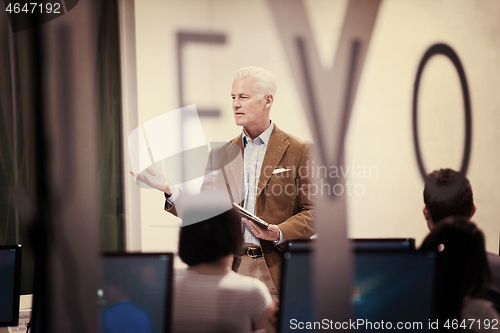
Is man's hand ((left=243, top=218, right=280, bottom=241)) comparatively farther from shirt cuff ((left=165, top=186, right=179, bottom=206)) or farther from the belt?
shirt cuff ((left=165, top=186, right=179, bottom=206))

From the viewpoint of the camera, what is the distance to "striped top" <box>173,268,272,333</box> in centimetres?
97

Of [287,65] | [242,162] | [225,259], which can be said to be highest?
[287,65]

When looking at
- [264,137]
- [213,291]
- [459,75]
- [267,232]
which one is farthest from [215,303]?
[459,75]

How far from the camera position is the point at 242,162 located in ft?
6.04

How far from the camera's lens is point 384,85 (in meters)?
2.19

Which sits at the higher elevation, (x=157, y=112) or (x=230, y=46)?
(x=230, y=46)

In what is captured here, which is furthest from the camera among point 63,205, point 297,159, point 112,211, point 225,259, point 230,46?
point 112,211

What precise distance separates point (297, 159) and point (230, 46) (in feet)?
2.65

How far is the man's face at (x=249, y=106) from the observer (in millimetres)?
1820

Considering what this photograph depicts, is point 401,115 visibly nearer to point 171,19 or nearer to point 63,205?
point 171,19

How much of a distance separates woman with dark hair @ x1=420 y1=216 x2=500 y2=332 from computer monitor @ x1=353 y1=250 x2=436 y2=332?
26 millimetres

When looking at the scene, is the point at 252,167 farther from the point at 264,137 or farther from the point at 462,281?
the point at 462,281

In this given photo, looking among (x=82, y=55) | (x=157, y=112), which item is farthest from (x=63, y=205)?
(x=157, y=112)

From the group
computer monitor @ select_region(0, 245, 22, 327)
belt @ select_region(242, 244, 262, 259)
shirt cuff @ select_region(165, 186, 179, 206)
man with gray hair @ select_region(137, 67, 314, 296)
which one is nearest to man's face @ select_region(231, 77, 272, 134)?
man with gray hair @ select_region(137, 67, 314, 296)
